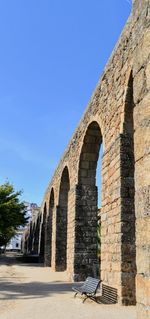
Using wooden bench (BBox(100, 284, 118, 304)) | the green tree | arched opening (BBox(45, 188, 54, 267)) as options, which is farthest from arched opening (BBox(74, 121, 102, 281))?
the green tree

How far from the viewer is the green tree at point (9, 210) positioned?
878 inches

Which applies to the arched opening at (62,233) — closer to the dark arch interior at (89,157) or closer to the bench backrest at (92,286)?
the dark arch interior at (89,157)

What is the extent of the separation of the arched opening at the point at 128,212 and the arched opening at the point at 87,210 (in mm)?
3374

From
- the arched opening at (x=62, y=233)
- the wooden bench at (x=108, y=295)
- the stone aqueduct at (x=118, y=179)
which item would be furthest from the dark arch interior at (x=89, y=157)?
the wooden bench at (x=108, y=295)

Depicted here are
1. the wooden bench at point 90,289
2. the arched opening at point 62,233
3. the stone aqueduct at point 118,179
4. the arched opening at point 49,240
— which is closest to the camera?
the stone aqueduct at point 118,179

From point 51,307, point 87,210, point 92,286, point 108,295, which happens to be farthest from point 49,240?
point 51,307

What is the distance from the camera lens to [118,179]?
22.6 feet

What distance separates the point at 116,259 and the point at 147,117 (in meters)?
4.86

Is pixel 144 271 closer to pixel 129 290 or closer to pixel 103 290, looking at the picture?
pixel 129 290

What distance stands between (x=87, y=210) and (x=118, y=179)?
429cm

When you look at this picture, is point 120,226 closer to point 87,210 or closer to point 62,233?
point 87,210

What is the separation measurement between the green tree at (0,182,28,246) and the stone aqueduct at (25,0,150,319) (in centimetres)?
748

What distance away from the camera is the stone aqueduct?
2.27 metres

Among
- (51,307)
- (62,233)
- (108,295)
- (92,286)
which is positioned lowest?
(51,307)
